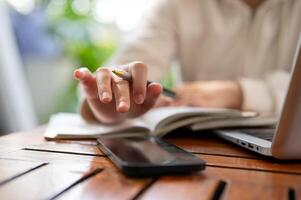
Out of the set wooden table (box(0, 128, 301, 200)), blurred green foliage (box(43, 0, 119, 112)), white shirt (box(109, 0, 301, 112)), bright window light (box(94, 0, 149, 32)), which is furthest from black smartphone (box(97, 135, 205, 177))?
blurred green foliage (box(43, 0, 119, 112))

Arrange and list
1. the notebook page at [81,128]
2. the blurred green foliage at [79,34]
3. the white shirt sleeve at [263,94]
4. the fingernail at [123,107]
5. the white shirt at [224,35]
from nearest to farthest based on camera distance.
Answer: the fingernail at [123,107], the notebook page at [81,128], the white shirt sleeve at [263,94], the white shirt at [224,35], the blurred green foliage at [79,34]

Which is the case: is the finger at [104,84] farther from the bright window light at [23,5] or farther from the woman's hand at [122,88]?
the bright window light at [23,5]

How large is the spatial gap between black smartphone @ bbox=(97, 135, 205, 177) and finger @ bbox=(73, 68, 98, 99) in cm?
12

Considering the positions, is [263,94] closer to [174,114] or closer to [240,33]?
[240,33]

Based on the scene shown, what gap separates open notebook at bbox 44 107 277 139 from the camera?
0.60m

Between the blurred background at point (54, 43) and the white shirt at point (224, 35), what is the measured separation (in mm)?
651

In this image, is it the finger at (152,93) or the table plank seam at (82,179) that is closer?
the table plank seam at (82,179)

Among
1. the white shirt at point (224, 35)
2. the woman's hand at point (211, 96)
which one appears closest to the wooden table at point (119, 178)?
the woman's hand at point (211, 96)

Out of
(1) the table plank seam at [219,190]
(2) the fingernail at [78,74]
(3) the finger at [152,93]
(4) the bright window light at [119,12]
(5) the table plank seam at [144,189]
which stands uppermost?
(4) the bright window light at [119,12]

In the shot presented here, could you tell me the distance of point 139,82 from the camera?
523 millimetres

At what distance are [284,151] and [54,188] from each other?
0.77 ft

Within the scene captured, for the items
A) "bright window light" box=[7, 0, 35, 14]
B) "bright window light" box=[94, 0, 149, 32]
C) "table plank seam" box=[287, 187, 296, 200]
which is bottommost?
"table plank seam" box=[287, 187, 296, 200]

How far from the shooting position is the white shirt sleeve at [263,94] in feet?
3.10

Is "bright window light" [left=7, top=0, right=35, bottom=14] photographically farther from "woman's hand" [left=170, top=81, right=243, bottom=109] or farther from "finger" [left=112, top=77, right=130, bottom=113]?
"finger" [left=112, top=77, right=130, bottom=113]
